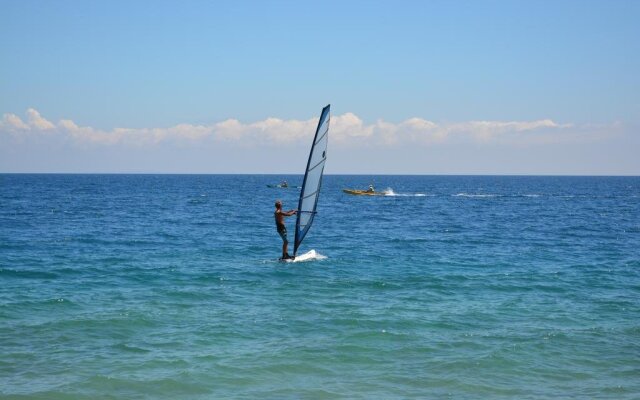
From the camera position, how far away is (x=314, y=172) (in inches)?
965

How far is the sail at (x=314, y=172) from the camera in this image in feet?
78.0

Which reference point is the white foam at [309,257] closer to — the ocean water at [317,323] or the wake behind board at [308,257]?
the wake behind board at [308,257]

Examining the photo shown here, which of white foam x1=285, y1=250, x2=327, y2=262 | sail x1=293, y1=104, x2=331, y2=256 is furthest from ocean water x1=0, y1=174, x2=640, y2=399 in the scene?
sail x1=293, y1=104, x2=331, y2=256

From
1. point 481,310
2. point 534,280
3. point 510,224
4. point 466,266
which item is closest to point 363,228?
point 510,224

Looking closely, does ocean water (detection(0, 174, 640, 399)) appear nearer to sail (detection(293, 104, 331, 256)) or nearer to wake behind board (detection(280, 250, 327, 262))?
wake behind board (detection(280, 250, 327, 262))

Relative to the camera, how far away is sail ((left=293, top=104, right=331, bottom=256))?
936 inches

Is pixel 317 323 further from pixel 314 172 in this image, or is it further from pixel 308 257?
pixel 308 257

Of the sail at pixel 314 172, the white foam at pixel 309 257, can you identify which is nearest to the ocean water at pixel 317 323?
the white foam at pixel 309 257

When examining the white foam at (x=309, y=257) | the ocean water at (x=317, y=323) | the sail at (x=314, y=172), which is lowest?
the ocean water at (x=317, y=323)

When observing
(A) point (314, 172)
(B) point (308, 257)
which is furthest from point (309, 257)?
(A) point (314, 172)

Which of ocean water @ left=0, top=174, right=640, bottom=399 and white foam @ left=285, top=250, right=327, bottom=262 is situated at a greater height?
white foam @ left=285, top=250, right=327, bottom=262

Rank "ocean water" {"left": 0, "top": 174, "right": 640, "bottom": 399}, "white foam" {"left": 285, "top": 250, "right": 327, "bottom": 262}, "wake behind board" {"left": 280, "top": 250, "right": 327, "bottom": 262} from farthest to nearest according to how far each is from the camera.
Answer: "white foam" {"left": 285, "top": 250, "right": 327, "bottom": 262}
"wake behind board" {"left": 280, "top": 250, "right": 327, "bottom": 262}
"ocean water" {"left": 0, "top": 174, "right": 640, "bottom": 399}

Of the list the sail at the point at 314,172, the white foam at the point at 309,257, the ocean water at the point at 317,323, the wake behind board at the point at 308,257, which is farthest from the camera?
the white foam at the point at 309,257

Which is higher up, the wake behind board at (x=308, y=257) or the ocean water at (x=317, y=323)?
the wake behind board at (x=308, y=257)
